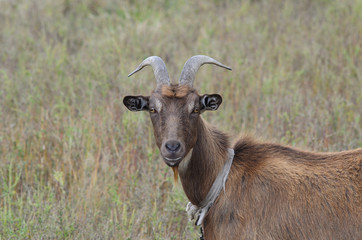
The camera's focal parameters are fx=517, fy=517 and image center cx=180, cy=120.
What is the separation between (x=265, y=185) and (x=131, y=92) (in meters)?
3.98

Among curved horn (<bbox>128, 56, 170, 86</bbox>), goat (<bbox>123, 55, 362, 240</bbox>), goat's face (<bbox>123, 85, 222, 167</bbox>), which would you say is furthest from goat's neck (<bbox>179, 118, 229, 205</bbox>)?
curved horn (<bbox>128, 56, 170, 86</bbox>)

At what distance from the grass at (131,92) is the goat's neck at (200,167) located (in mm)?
337

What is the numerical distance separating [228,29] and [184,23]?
102cm

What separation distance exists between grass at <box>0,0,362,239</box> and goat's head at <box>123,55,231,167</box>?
0.77 meters

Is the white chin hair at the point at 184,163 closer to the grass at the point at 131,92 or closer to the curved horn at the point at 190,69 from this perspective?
the grass at the point at 131,92

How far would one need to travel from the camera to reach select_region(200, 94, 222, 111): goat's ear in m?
4.75

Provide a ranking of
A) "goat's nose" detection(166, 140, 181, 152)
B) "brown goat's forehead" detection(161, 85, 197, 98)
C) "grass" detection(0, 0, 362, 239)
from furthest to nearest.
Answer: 1. "grass" detection(0, 0, 362, 239)
2. "brown goat's forehead" detection(161, 85, 197, 98)
3. "goat's nose" detection(166, 140, 181, 152)

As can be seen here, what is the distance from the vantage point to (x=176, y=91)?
4684 millimetres

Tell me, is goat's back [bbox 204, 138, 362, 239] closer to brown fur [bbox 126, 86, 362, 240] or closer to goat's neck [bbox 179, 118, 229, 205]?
brown fur [bbox 126, 86, 362, 240]

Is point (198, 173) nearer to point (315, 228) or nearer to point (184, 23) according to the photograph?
point (315, 228)

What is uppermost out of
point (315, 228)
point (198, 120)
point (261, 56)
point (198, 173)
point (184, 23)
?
point (184, 23)

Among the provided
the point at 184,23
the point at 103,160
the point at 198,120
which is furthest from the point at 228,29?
the point at 198,120

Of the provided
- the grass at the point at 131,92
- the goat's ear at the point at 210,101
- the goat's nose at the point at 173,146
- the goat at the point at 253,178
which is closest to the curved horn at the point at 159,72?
the goat at the point at 253,178

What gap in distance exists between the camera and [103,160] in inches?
264
